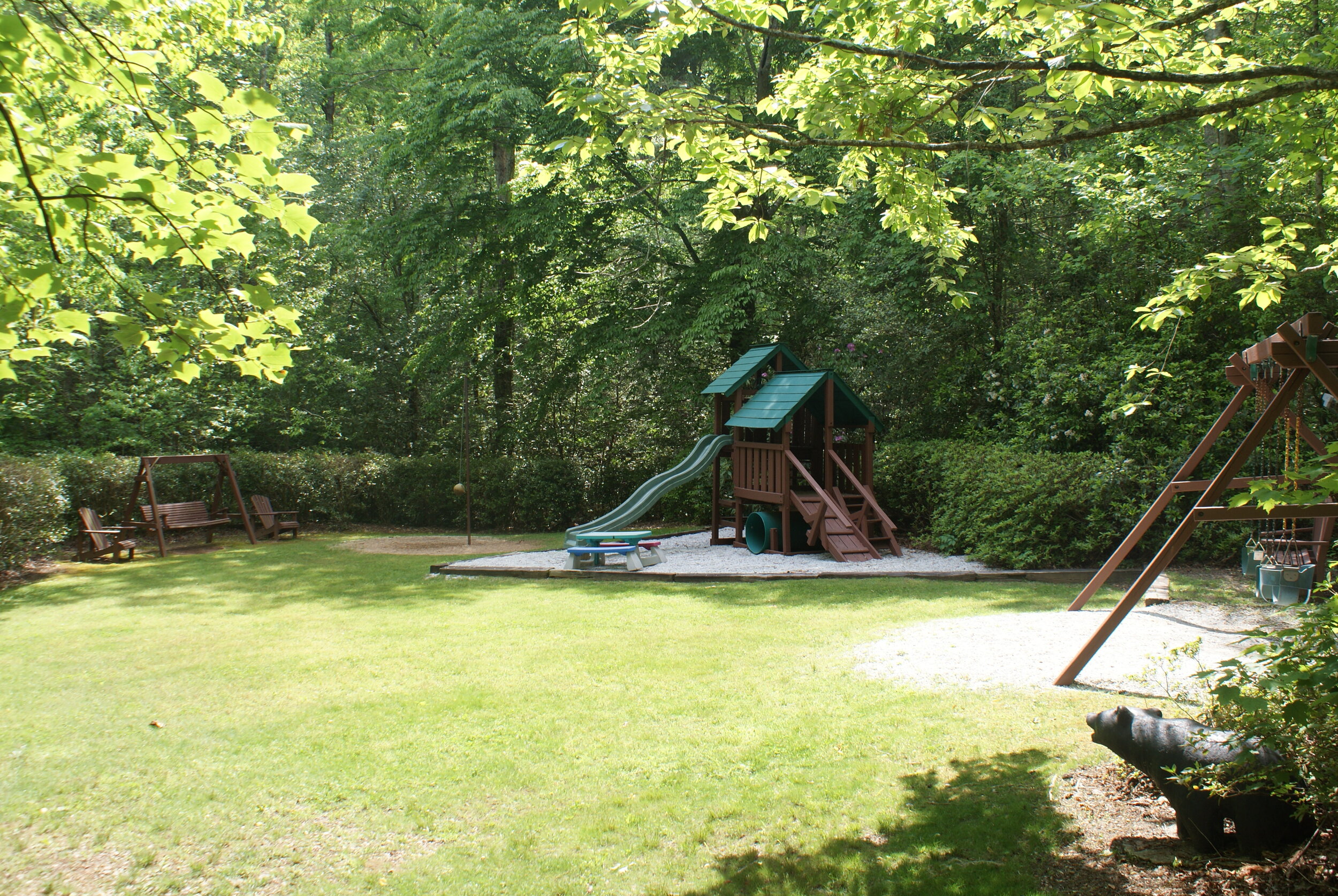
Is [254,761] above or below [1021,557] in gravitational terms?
below

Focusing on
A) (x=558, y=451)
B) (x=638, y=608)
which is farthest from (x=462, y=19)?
(x=638, y=608)

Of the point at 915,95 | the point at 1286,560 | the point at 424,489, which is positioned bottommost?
the point at 1286,560

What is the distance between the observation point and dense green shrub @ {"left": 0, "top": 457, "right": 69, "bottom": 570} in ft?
36.4

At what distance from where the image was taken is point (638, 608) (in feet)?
28.6

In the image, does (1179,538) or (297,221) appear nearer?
(297,221)

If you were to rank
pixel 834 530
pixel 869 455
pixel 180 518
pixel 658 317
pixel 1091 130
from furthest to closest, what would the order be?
pixel 658 317, pixel 180 518, pixel 869 455, pixel 834 530, pixel 1091 130

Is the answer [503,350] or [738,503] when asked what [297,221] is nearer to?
[738,503]

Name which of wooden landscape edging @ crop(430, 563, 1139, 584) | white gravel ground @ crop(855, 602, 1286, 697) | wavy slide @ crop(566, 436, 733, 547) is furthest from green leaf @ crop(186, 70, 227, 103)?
wavy slide @ crop(566, 436, 733, 547)

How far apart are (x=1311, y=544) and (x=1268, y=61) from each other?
684cm

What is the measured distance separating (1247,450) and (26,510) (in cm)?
1328

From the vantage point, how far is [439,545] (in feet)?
49.0

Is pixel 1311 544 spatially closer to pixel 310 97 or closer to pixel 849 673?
pixel 849 673

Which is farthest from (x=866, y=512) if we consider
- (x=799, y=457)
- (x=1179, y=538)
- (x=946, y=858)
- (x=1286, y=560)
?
(x=946, y=858)

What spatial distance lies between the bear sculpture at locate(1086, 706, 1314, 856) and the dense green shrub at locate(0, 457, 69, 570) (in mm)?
12543
